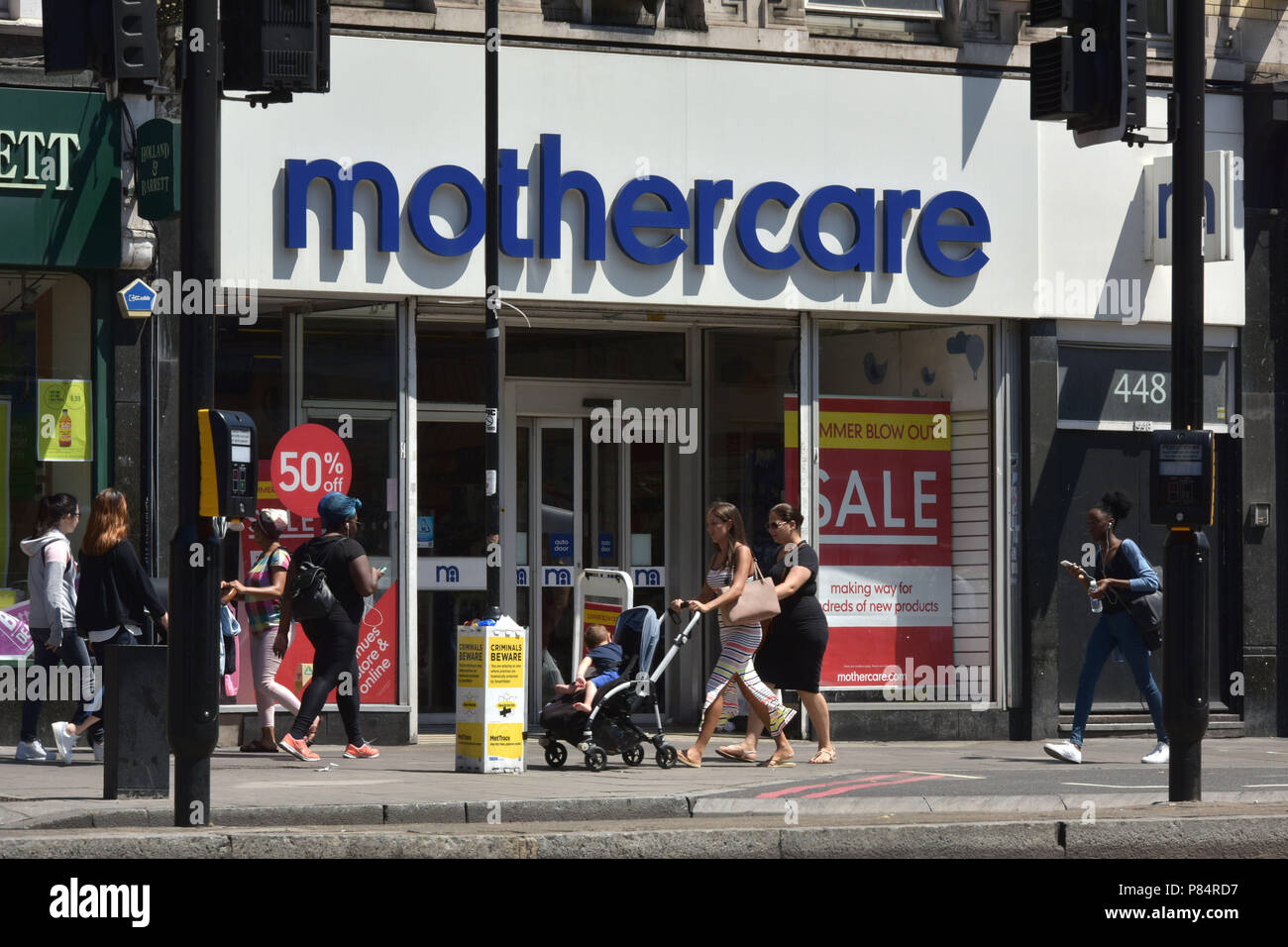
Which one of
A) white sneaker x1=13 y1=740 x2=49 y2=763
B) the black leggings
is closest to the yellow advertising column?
the black leggings

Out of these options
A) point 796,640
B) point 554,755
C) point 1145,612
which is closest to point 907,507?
point 1145,612

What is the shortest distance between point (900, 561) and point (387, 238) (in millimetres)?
5296

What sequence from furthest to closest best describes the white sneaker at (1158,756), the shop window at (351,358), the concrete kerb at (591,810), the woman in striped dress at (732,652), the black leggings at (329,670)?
1. the shop window at (351,358)
2. the white sneaker at (1158,756)
3. the woman in striped dress at (732,652)
4. the black leggings at (329,670)
5. the concrete kerb at (591,810)

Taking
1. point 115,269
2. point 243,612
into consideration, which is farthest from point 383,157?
point 243,612

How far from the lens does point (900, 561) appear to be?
16172 mm

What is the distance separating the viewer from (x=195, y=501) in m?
8.82

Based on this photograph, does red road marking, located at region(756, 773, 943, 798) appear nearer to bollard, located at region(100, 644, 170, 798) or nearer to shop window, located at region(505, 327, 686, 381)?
bollard, located at region(100, 644, 170, 798)

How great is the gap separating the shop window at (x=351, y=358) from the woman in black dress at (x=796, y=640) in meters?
3.46

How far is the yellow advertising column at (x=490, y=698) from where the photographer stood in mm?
12227

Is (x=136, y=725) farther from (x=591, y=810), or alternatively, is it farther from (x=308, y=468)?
(x=308, y=468)

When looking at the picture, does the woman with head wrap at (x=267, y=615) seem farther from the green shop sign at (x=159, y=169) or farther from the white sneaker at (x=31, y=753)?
the green shop sign at (x=159, y=169)

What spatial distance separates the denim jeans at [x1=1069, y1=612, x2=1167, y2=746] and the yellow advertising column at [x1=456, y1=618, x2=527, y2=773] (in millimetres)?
4503

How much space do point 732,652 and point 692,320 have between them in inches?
149

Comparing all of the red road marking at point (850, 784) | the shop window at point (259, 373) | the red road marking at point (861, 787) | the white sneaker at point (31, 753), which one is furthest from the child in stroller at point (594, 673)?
the white sneaker at point (31, 753)
